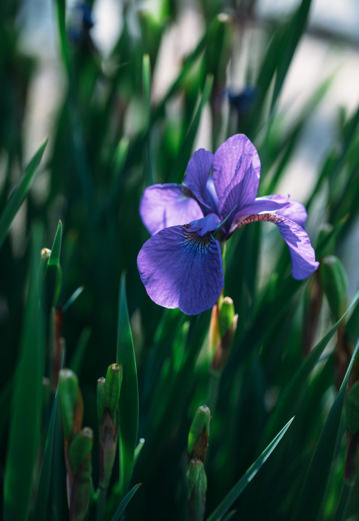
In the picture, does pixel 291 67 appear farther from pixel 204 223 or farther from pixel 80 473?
pixel 80 473

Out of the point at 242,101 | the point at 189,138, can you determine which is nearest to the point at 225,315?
the point at 189,138

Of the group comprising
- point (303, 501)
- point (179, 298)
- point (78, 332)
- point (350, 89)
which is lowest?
point (78, 332)

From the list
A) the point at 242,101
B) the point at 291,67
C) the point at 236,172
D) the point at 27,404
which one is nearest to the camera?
the point at 27,404

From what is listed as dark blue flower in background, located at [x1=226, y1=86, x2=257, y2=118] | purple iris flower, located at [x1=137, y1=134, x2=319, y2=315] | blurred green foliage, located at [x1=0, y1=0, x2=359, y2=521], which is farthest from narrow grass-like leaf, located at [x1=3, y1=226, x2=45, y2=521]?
dark blue flower in background, located at [x1=226, y1=86, x2=257, y2=118]

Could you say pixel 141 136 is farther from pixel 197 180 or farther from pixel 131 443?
pixel 131 443

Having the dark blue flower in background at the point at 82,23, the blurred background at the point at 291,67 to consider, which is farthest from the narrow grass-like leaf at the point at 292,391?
the blurred background at the point at 291,67

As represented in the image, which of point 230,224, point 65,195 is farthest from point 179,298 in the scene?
point 65,195
